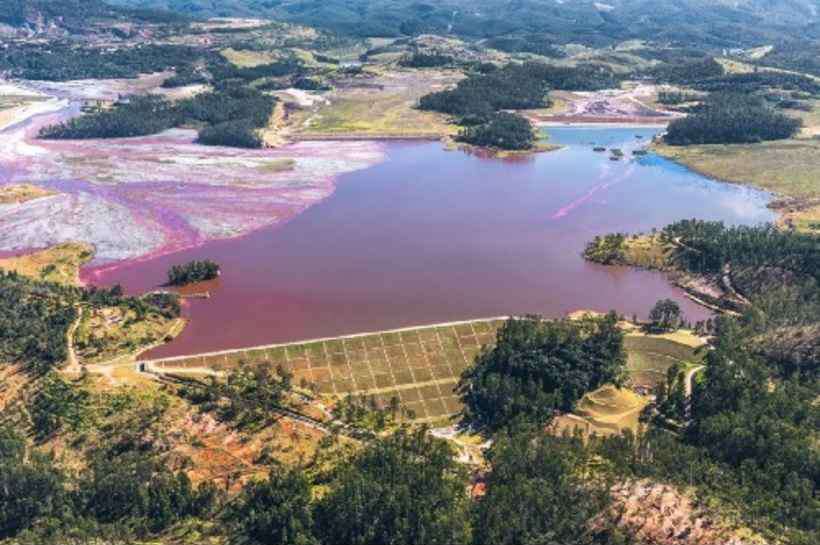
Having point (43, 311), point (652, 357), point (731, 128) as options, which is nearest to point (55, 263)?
point (43, 311)

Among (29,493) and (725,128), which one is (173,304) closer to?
(29,493)

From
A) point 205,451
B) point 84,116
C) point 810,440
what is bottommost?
point 205,451

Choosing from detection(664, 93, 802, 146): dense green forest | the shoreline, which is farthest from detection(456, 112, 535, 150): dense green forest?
detection(664, 93, 802, 146): dense green forest

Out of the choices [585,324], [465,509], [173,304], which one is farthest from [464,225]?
[465,509]

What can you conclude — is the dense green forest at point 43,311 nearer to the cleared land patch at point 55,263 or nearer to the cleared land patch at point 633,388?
the cleared land patch at point 55,263

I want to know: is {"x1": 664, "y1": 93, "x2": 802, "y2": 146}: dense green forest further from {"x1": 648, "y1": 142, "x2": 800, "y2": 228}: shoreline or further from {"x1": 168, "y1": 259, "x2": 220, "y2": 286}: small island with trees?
{"x1": 168, "y1": 259, "x2": 220, "y2": 286}: small island with trees
